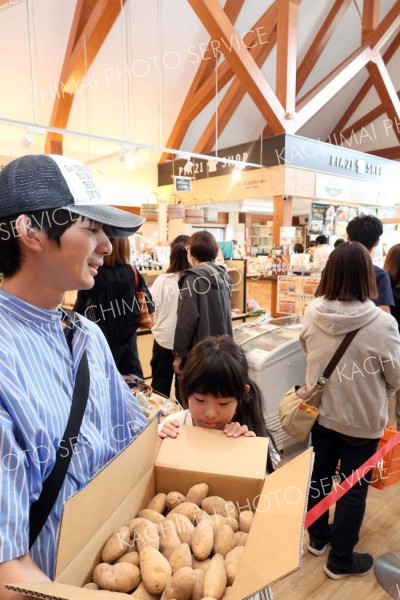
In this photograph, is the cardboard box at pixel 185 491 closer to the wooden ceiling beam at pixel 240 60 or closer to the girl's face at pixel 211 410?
the girl's face at pixel 211 410

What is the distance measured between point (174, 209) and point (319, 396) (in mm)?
6237

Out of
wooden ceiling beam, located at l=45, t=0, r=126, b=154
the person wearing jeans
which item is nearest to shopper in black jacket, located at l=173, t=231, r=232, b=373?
the person wearing jeans

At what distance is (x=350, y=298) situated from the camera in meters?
1.85

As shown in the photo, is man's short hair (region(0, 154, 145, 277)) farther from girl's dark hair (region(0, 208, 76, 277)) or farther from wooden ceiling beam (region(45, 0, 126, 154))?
wooden ceiling beam (region(45, 0, 126, 154))

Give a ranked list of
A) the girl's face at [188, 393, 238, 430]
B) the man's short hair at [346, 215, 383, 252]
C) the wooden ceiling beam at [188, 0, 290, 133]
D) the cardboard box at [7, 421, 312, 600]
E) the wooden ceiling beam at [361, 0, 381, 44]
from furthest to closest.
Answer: the wooden ceiling beam at [361, 0, 381, 44]
the wooden ceiling beam at [188, 0, 290, 133]
the man's short hair at [346, 215, 383, 252]
the girl's face at [188, 393, 238, 430]
the cardboard box at [7, 421, 312, 600]

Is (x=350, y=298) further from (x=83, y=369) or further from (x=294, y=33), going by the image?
(x=294, y=33)

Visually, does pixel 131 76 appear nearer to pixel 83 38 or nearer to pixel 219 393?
pixel 83 38

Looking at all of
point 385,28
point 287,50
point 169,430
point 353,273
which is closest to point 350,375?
point 353,273

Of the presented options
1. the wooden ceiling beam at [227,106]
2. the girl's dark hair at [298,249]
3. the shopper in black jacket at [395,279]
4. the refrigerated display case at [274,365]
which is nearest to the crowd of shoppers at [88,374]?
the refrigerated display case at [274,365]

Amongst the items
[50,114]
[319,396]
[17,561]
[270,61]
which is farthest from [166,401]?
[270,61]

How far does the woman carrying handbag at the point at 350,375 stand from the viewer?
5.97ft

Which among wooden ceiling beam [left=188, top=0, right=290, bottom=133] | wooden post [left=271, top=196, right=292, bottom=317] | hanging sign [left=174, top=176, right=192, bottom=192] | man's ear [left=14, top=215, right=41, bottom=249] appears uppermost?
wooden ceiling beam [left=188, top=0, right=290, bottom=133]

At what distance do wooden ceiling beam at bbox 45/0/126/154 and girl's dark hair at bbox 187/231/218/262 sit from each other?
5138 millimetres

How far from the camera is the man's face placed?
2.51ft
